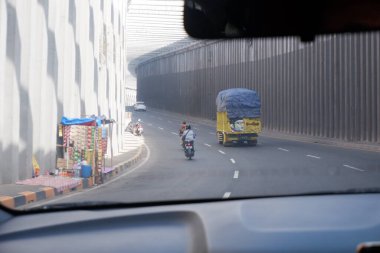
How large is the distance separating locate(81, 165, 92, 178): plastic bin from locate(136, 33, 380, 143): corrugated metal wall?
2008mm

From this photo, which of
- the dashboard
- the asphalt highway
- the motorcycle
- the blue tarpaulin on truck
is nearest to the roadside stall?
the asphalt highway

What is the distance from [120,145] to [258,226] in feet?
69.8

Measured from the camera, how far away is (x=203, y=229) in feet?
8.32

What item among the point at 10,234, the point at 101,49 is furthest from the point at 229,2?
the point at 101,49

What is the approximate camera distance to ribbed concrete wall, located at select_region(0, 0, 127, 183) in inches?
435

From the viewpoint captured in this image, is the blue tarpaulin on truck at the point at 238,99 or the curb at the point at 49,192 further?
the blue tarpaulin on truck at the point at 238,99

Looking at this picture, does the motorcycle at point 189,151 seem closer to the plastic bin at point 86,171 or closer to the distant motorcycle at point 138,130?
the plastic bin at point 86,171

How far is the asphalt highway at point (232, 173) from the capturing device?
7.49m

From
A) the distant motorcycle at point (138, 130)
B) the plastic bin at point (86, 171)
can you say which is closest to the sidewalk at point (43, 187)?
the plastic bin at point (86, 171)

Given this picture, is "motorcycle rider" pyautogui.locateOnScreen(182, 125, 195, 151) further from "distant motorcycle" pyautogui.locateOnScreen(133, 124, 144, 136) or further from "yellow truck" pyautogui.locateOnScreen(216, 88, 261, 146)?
"distant motorcycle" pyautogui.locateOnScreen(133, 124, 144, 136)

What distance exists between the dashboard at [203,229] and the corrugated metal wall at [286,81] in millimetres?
1023

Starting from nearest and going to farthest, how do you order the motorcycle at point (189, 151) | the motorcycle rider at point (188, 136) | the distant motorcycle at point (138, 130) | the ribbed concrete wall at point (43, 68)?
the ribbed concrete wall at point (43, 68), the motorcycle at point (189, 151), the motorcycle rider at point (188, 136), the distant motorcycle at point (138, 130)

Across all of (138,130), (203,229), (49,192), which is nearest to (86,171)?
(49,192)

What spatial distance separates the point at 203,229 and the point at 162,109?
10.9 metres
